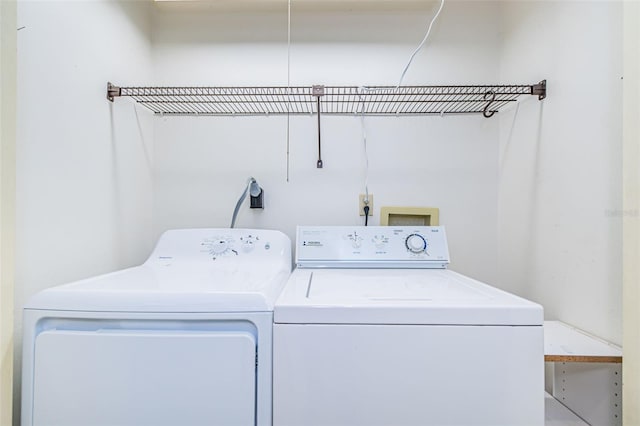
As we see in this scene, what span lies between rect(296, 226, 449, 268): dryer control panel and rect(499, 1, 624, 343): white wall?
14.8 inches

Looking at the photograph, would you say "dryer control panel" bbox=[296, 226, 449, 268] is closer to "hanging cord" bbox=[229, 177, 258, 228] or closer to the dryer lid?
"hanging cord" bbox=[229, 177, 258, 228]

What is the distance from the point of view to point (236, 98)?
145 centimetres

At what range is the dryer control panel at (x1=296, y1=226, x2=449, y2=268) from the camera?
1241 millimetres

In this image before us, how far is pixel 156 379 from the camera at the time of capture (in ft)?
2.17

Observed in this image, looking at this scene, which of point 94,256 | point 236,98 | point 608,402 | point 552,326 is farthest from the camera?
point 236,98

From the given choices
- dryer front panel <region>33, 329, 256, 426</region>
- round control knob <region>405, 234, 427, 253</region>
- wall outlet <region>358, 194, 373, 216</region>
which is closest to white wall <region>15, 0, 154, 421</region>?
dryer front panel <region>33, 329, 256, 426</region>

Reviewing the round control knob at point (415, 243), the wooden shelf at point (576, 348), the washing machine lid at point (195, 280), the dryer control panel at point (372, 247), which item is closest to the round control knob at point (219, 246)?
the washing machine lid at point (195, 280)

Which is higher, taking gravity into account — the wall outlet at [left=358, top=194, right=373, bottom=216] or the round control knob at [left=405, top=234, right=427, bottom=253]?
the wall outlet at [left=358, top=194, right=373, bottom=216]

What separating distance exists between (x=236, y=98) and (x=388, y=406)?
1.40 m

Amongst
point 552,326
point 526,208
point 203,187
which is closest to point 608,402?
point 552,326

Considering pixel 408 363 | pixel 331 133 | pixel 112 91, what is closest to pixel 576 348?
pixel 408 363

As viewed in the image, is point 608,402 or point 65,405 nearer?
point 65,405

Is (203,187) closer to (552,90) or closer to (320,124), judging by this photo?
(320,124)

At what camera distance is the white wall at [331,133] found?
1.48 meters
